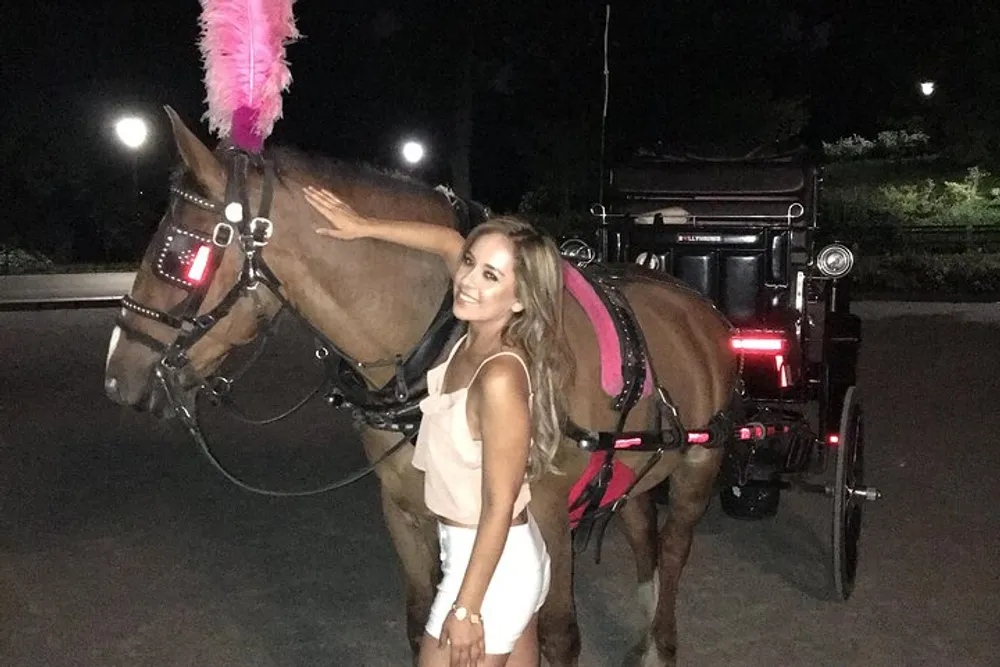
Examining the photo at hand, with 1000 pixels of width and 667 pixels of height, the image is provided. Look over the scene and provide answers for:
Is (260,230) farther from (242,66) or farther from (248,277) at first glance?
(242,66)

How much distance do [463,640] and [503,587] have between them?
0.60 feet

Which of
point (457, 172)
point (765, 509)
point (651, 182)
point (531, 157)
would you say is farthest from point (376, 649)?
point (531, 157)

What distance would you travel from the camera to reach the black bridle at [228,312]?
100 inches

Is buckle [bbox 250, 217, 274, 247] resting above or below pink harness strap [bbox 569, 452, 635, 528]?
above

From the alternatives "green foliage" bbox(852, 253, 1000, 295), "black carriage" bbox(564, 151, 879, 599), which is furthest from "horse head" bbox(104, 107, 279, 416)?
"green foliage" bbox(852, 253, 1000, 295)

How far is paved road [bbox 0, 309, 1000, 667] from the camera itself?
4.13 meters

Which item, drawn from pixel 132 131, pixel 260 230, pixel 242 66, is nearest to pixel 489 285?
pixel 260 230

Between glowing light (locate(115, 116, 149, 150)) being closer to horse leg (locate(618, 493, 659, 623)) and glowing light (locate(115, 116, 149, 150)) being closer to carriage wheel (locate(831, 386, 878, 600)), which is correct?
horse leg (locate(618, 493, 659, 623))

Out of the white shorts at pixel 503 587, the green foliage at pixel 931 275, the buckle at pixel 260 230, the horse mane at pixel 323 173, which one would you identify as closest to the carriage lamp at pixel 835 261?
the horse mane at pixel 323 173

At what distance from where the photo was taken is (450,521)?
236cm

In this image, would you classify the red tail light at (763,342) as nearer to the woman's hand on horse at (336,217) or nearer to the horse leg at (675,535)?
the horse leg at (675,535)

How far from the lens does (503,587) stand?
2.28m

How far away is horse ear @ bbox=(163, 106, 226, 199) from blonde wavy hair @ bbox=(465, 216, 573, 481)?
0.72 metres

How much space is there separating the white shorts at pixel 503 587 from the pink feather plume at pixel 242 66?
47.7 inches
